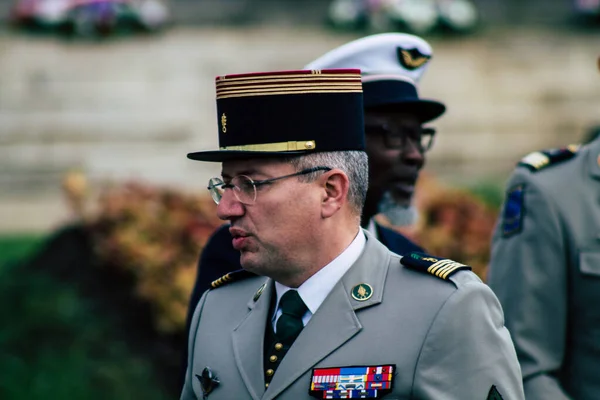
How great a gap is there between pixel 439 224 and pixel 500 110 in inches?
303

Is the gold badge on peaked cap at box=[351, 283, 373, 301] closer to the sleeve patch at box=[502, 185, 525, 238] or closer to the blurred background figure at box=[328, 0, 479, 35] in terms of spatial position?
the sleeve patch at box=[502, 185, 525, 238]

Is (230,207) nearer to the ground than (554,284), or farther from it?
farther from it

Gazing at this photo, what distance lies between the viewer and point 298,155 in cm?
262

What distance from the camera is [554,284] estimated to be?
3.17 m

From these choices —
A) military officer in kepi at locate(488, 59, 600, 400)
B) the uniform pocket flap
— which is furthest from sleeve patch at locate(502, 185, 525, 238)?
the uniform pocket flap

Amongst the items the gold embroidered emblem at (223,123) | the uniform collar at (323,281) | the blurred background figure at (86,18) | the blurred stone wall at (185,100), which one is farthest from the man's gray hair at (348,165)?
the blurred background figure at (86,18)

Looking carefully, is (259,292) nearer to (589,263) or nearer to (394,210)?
(589,263)

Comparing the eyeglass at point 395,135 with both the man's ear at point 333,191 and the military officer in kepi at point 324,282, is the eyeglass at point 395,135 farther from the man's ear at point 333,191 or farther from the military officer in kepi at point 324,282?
the man's ear at point 333,191

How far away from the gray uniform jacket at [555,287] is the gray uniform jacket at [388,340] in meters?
0.64

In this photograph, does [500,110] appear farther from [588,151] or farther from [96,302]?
[588,151]

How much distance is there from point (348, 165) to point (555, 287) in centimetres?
89

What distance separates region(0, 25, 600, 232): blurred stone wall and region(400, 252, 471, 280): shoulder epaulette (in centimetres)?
1010

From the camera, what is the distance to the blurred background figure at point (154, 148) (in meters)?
6.83

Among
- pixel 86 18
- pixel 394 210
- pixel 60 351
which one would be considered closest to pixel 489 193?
pixel 60 351
